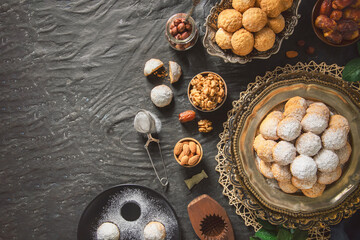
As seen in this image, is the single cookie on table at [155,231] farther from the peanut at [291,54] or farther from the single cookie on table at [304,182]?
the peanut at [291,54]

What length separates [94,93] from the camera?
5.73 ft

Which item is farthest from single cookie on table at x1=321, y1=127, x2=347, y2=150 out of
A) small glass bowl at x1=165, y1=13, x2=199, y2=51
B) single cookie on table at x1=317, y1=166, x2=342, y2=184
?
small glass bowl at x1=165, y1=13, x2=199, y2=51

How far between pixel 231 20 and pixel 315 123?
61 cm

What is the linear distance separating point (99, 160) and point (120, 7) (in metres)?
0.91

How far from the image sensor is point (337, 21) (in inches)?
56.1

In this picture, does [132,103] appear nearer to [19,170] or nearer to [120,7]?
[120,7]

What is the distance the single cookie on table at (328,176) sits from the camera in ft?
4.38

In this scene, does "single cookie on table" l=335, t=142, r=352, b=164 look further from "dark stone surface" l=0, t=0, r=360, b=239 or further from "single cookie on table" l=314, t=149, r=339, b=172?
"dark stone surface" l=0, t=0, r=360, b=239

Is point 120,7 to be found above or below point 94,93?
above

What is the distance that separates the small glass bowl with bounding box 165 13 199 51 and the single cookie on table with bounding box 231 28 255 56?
0.87 feet

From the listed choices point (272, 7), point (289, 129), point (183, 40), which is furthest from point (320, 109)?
point (183, 40)

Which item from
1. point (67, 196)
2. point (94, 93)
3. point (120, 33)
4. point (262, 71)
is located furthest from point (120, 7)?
point (67, 196)

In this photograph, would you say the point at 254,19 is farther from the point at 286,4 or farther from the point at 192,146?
the point at 192,146

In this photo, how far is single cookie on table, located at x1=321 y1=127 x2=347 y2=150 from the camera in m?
1.28
